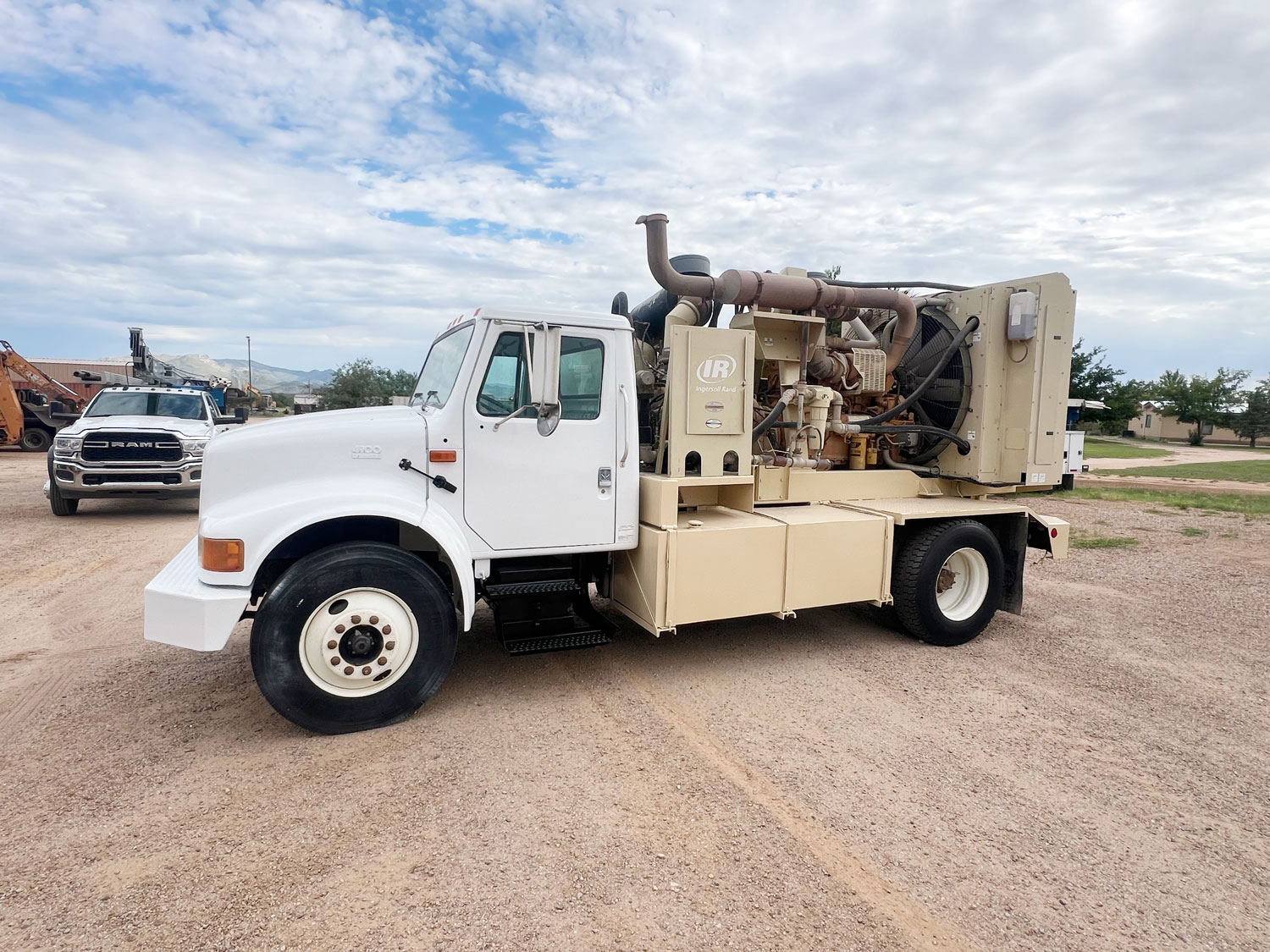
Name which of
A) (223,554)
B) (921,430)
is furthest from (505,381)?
(921,430)

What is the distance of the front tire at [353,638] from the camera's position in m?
3.95

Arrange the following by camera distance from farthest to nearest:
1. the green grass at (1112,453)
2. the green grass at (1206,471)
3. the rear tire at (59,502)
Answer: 1. the green grass at (1112,453)
2. the green grass at (1206,471)
3. the rear tire at (59,502)

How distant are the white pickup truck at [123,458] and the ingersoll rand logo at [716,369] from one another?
8913 millimetres

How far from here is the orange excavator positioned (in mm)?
21453

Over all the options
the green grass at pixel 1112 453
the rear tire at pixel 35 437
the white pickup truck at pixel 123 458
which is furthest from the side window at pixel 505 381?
the green grass at pixel 1112 453

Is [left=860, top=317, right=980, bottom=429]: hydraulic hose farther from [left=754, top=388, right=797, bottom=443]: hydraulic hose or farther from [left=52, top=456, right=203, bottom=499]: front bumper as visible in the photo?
[left=52, top=456, right=203, bottom=499]: front bumper

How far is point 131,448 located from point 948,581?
449 inches

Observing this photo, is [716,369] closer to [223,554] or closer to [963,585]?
[963,585]

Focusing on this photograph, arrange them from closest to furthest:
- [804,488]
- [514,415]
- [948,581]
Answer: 1. [514,415]
2. [804,488]
3. [948,581]

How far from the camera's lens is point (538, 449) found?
15.0 ft

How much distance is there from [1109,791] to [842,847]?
1613 millimetres

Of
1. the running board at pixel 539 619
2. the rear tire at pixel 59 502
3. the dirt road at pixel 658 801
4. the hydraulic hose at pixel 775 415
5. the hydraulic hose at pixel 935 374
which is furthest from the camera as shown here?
the rear tire at pixel 59 502

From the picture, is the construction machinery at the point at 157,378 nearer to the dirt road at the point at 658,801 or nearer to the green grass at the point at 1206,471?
the dirt road at the point at 658,801

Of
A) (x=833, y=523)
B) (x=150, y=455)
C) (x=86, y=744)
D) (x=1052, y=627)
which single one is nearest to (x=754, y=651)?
(x=833, y=523)
